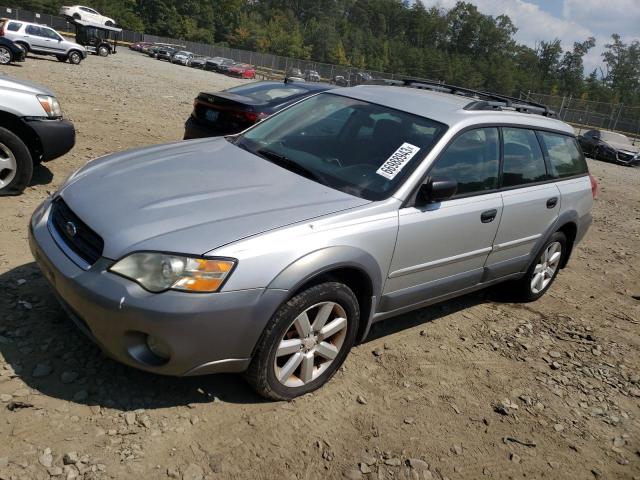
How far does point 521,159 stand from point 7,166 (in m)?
4.64

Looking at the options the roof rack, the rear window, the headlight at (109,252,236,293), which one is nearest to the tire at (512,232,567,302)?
the roof rack

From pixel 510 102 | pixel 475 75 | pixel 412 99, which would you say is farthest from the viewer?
pixel 475 75

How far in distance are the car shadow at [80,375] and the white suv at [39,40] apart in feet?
79.7

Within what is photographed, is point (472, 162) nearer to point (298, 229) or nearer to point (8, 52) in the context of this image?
point (298, 229)

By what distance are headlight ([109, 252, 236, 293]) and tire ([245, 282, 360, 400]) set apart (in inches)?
15.8

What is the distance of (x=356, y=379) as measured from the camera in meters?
3.48

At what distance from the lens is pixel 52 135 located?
5395 millimetres

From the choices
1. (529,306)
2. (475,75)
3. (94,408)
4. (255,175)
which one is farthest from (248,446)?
(475,75)

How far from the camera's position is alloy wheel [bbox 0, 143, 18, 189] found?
5.16m

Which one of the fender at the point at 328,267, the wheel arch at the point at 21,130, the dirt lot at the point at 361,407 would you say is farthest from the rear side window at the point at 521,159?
the wheel arch at the point at 21,130

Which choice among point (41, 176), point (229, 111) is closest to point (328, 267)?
point (41, 176)

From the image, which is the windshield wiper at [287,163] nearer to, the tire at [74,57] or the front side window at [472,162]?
the front side window at [472,162]

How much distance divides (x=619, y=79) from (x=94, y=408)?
10779cm

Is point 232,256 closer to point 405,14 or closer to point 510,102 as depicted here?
point 510,102
